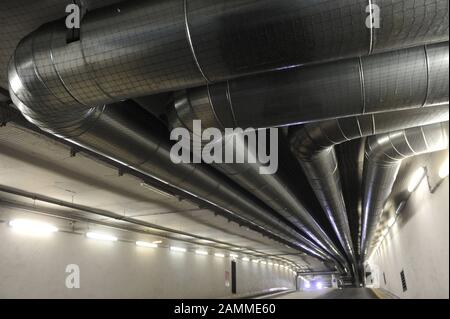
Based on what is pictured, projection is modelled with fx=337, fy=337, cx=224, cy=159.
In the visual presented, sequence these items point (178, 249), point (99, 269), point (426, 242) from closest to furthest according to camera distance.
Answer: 1. point (426, 242)
2. point (99, 269)
3. point (178, 249)

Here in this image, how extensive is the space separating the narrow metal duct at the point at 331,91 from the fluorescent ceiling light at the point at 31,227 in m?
4.91

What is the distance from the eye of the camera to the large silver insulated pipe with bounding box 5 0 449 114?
1.46 metres

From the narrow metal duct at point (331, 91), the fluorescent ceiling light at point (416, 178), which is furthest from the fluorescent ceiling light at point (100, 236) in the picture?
the fluorescent ceiling light at point (416, 178)

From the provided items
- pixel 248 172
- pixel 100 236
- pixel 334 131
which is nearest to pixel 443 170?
pixel 334 131

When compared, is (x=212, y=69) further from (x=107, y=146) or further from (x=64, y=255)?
(x=64, y=255)

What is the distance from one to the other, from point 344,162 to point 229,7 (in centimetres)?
442

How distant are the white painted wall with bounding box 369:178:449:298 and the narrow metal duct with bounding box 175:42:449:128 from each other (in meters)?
1.87

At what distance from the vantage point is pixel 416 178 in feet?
15.4

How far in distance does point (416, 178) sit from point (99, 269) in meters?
6.49

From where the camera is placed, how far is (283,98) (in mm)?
2074

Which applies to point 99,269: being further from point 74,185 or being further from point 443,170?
point 443,170

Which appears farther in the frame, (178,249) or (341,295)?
(341,295)

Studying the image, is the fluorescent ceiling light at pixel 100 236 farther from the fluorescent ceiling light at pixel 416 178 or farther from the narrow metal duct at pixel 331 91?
the fluorescent ceiling light at pixel 416 178

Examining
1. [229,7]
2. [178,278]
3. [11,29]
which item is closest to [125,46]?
[229,7]
